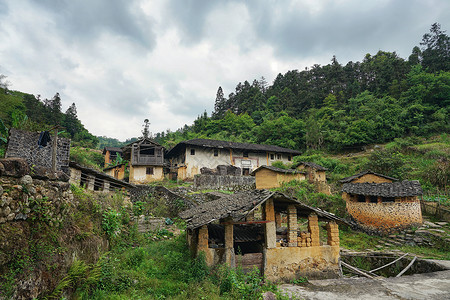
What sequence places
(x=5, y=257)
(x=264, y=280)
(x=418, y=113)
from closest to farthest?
(x=5, y=257), (x=264, y=280), (x=418, y=113)

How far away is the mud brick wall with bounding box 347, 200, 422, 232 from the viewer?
44.9ft

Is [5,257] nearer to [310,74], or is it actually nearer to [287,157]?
[287,157]

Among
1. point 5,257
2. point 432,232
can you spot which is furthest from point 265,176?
point 5,257

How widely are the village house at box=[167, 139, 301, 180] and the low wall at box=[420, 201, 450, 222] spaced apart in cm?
1971

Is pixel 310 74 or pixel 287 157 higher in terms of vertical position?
pixel 310 74

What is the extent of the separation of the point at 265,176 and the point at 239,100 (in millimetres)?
43081

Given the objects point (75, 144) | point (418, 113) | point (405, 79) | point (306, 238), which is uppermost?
point (405, 79)

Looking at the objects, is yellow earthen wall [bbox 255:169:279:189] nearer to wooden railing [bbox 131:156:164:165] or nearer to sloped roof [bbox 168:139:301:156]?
sloped roof [bbox 168:139:301:156]

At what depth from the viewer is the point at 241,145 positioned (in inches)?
1292

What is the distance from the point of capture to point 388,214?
14.1 m

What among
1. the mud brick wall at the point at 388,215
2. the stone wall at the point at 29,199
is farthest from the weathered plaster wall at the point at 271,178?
the stone wall at the point at 29,199

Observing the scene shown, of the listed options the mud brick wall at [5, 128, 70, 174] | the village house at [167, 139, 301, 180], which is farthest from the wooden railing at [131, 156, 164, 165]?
the mud brick wall at [5, 128, 70, 174]

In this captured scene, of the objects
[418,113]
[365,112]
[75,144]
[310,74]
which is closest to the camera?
[418,113]

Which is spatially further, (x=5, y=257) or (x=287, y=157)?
(x=287, y=157)
